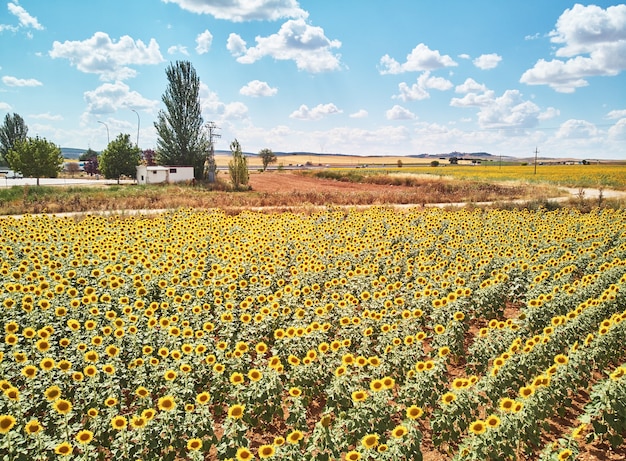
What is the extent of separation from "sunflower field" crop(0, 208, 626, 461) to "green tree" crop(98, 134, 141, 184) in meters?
45.2

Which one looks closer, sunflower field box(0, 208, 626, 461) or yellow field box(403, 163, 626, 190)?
sunflower field box(0, 208, 626, 461)

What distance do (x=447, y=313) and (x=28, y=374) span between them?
5.19 m

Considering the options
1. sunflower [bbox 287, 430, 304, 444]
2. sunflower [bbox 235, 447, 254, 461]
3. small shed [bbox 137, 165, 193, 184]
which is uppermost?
small shed [bbox 137, 165, 193, 184]

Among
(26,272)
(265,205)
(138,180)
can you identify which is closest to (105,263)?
(26,272)

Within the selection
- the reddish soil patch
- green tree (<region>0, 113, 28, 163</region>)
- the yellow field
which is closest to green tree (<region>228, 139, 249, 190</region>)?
the reddish soil patch

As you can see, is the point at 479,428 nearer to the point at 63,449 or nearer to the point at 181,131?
the point at 63,449

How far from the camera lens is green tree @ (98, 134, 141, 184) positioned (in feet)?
171

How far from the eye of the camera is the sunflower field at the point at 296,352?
390cm

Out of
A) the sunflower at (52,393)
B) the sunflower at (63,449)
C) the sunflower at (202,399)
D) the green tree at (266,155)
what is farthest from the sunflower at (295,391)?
the green tree at (266,155)

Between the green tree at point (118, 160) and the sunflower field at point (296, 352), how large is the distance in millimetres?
45225

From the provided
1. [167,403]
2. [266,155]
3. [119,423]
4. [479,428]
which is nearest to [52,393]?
[119,423]

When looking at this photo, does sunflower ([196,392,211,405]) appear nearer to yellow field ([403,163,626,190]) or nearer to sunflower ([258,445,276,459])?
sunflower ([258,445,276,459])

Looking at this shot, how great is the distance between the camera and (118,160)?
172 ft

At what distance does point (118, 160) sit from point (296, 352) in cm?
5345
